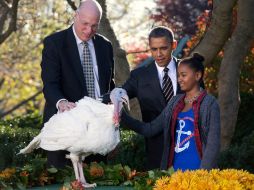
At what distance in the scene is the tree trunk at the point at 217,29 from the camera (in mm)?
8398

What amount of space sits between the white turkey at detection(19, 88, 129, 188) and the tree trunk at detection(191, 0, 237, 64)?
13.4ft

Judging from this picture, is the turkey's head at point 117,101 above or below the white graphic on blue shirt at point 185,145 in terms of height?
above

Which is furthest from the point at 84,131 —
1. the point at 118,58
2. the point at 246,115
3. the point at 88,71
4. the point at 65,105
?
the point at 246,115

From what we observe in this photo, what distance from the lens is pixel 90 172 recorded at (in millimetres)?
4797

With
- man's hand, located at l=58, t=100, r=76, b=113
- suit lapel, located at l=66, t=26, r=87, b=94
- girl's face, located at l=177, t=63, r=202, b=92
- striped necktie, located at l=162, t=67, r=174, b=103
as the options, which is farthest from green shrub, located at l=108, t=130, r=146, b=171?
man's hand, located at l=58, t=100, r=76, b=113

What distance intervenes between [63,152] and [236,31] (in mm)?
3857

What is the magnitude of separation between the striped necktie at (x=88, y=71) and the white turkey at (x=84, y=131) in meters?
0.81

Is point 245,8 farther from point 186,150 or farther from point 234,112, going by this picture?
point 186,150

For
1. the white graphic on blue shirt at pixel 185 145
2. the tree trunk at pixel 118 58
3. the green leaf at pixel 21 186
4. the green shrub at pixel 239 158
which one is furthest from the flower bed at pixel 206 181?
the tree trunk at pixel 118 58

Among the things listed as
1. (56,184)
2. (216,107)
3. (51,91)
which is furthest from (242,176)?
(51,91)

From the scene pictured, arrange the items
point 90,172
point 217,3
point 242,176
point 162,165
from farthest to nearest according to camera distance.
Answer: point 217,3
point 162,165
point 90,172
point 242,176

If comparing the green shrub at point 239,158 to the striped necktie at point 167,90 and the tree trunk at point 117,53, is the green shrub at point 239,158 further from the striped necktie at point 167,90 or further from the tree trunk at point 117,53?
the striped necktie at point 167,90

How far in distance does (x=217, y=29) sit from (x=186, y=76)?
3.60m

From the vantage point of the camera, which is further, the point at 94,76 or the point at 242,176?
the point at 94,76
